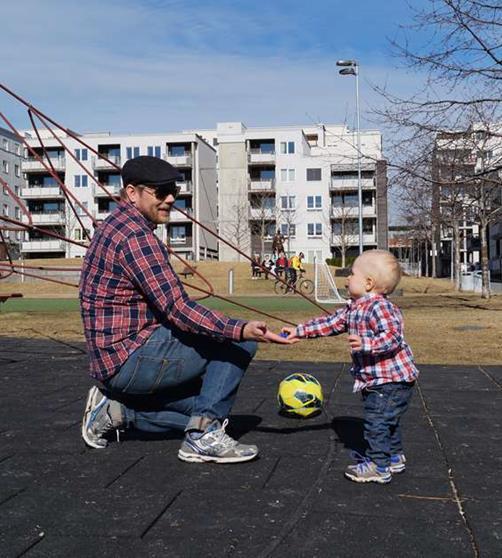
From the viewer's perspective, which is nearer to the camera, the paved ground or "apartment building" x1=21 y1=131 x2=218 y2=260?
the paved ground

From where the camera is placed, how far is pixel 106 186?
71.3m

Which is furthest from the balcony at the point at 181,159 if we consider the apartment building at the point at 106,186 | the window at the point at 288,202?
the window at the point at 288,202

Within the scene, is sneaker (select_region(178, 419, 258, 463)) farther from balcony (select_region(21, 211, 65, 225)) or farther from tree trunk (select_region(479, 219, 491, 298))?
balcony (select_region(21, 211, 65, 225))

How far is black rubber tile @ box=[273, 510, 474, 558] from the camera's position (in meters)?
2.57

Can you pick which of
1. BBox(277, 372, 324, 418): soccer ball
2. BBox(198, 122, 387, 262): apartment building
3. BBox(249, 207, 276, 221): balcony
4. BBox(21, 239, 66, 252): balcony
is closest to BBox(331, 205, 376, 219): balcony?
BBox(198, 122, 387, 262): apartment building

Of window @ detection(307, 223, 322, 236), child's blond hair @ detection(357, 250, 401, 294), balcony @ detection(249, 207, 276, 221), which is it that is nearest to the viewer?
child's blond hair @ detection(357, 250, 401, 294)

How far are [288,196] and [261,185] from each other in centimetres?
307

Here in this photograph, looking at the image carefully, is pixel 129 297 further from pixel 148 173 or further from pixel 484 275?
pixel 484 275

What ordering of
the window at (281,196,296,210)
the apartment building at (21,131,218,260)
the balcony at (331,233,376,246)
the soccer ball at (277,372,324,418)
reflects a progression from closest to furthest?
the soccer ball at (277,372,324,418) → the balcony at (331,233,376,246) → the apartment building at (21,131,218,260) → the window at (281,196,296,210)

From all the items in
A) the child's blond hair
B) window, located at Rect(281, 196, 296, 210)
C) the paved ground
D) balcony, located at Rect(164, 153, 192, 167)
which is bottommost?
the paved ground

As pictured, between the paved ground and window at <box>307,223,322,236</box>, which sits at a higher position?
window at <box>307,223,322,236</box>

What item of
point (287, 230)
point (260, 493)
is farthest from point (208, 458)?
point (287, 230)

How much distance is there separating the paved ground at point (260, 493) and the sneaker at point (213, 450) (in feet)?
0.19

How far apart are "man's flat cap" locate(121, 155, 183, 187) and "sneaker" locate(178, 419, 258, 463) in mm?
1394
